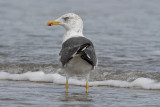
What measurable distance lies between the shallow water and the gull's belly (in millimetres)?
371

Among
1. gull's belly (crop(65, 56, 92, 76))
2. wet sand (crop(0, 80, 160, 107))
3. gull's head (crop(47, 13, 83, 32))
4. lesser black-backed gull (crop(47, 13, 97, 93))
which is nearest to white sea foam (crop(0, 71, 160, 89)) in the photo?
wet sand (crop(0, 80, 160, 107))

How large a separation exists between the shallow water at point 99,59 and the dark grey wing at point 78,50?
63 centimetres

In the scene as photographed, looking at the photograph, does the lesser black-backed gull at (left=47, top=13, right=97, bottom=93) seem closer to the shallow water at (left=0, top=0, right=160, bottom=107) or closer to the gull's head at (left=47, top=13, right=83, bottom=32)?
the gull's head at (left=47, top=13, right=83, bottom=32)

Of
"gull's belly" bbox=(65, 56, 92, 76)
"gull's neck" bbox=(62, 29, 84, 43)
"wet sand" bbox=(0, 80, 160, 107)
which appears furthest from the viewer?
"gull's neck" bbox=(62, 29, 84, 43)

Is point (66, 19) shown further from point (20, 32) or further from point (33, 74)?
point (20, 32)

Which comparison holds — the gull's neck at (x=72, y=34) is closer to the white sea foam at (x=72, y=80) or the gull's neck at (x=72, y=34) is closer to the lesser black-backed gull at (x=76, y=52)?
the lesser black-backed gull at (x=76, y=52)

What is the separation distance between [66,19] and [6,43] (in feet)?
14.8

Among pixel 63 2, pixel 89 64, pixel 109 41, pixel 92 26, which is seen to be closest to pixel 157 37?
pixel 109 41

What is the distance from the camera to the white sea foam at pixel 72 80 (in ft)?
29.3

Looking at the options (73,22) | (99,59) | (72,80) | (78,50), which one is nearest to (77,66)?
(78,50)

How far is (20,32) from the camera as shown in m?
14.9

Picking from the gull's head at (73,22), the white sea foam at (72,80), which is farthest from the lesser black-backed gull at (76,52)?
the white sea foam at (72,80)

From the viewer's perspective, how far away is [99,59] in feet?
36.4

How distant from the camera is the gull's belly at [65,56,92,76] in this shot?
7.80 m
